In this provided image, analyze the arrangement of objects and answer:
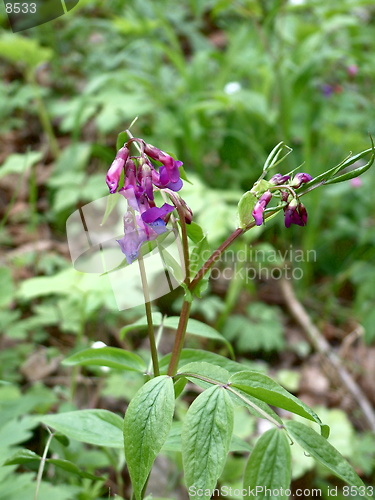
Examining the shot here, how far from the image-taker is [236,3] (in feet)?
9.16

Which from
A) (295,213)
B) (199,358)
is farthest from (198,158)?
(295,213)

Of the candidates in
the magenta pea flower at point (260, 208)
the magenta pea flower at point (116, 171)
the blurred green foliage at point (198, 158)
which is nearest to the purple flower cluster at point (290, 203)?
the magenta pea flower at point (260, 208)

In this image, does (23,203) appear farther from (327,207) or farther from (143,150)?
(143,150)

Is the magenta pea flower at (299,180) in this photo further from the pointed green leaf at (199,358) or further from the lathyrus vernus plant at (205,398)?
the pointed green leaf at (199,358)

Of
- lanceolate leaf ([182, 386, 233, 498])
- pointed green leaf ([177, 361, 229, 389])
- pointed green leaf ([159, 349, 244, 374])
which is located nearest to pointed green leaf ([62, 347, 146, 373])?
pointed green leaf ([159, 349, 244, 374])

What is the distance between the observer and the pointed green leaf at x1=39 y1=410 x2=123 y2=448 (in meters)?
0.91

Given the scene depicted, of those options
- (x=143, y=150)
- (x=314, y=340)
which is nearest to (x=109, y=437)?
(x=143, y=150)

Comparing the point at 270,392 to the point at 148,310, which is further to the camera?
the point at 148,310

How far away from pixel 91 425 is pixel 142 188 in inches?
19.7

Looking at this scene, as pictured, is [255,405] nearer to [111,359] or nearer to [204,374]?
[204,374]

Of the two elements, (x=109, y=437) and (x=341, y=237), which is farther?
(x=341, y=237)

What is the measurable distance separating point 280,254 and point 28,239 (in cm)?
136

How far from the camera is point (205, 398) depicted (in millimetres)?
708

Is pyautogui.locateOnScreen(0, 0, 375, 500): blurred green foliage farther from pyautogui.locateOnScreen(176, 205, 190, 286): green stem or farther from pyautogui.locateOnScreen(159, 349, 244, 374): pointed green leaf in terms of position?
pyautogui.locateOnScreen(176, 205, 190, 286): green stem
